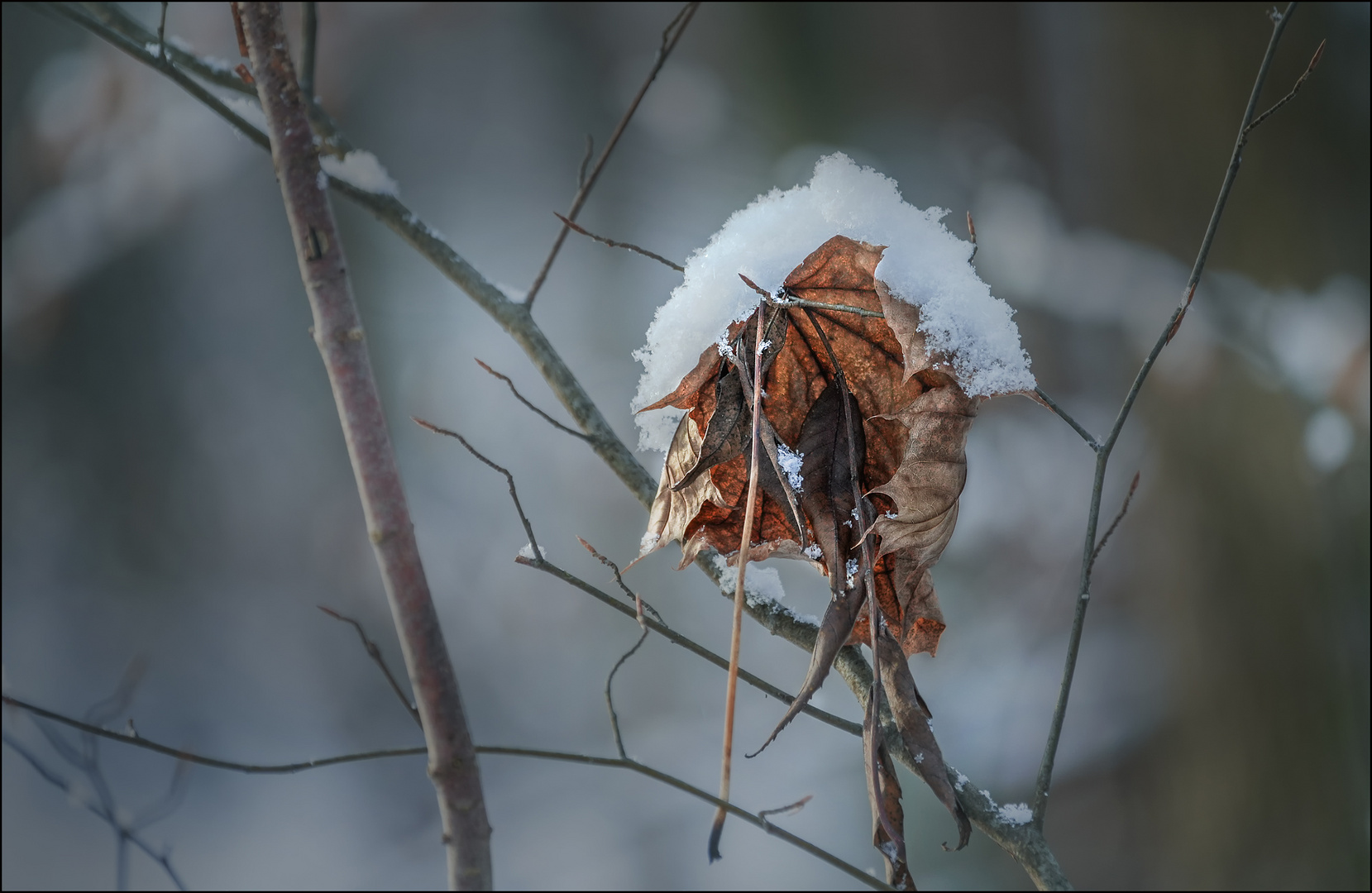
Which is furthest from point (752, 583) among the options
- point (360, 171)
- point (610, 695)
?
point (360, 171)

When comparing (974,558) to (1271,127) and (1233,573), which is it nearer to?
(1233,573)

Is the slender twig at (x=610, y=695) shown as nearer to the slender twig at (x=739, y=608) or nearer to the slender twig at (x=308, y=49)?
the slender twig at (x=739, y=608)

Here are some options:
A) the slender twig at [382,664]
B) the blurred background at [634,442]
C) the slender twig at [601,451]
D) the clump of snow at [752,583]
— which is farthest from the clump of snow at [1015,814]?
the blurred background at [634,442]

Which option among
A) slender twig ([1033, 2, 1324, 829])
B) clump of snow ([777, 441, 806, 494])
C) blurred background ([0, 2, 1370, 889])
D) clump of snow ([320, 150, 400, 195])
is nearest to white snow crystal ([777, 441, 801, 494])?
clump of snow ([777, 441, 806, 494])

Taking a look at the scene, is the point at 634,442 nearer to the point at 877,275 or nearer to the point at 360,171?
the point at 360,171

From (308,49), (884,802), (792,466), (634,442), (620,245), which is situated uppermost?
(634,442)
